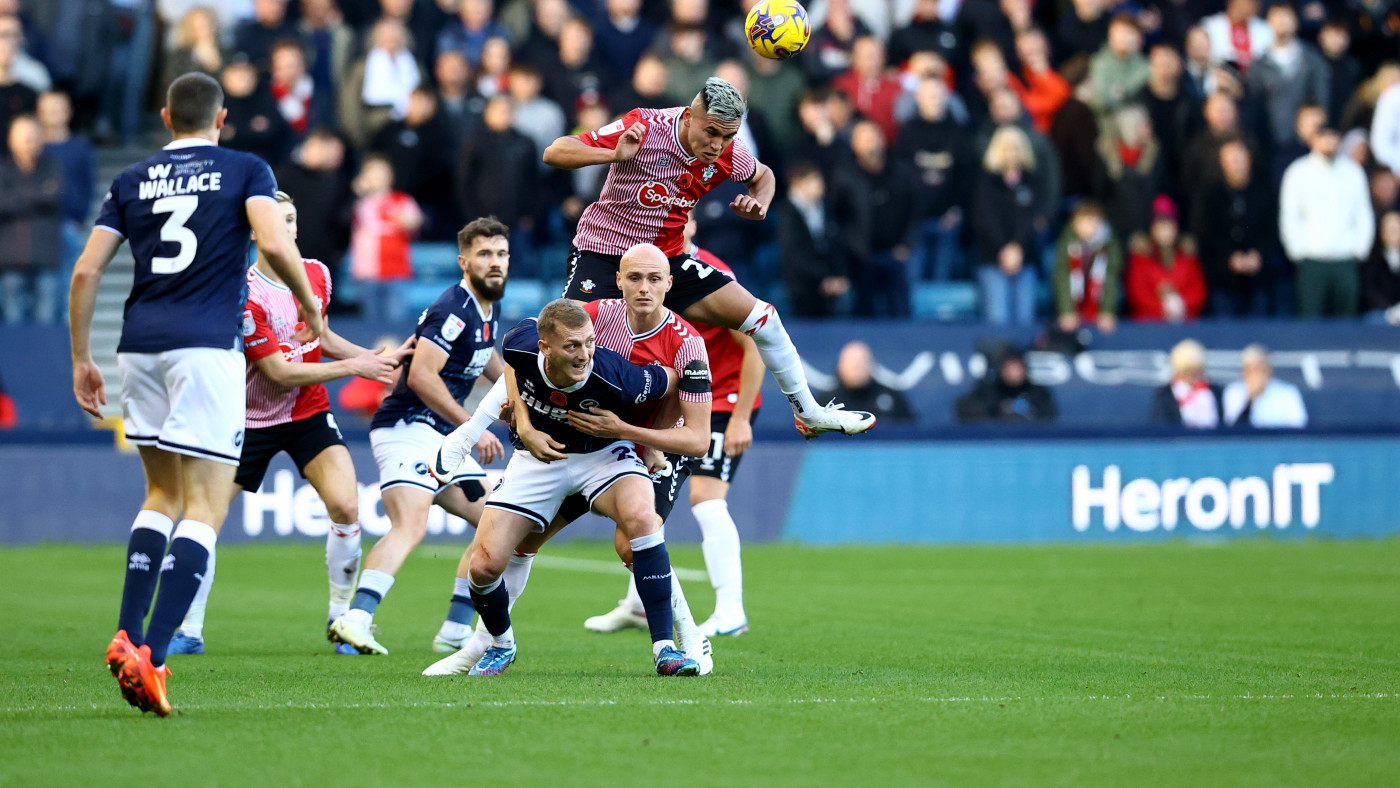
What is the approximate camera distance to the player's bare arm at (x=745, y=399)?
32.1 ft

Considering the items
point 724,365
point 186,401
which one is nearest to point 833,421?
point 724,365

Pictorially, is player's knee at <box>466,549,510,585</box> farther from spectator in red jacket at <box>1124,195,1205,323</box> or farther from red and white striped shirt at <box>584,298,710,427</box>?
spectator in red jacket at <box>1124,195,1205,323</box>

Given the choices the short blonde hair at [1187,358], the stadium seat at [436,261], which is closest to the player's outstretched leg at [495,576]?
the stadium seat at [436,261]

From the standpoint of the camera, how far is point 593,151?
8.39 meters

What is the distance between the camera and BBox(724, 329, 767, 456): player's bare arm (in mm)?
9773

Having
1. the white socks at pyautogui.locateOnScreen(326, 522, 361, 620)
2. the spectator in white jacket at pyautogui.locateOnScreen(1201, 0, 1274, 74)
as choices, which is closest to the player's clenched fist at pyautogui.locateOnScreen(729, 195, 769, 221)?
the white socks at pyautogui.locateOnScreen(326, 522, 361, 620)

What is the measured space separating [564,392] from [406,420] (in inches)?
87.0

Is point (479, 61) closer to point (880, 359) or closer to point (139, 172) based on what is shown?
point (880, 359)

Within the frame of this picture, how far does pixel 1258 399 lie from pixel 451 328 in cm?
1135

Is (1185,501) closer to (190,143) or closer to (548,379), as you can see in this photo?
(548,379)

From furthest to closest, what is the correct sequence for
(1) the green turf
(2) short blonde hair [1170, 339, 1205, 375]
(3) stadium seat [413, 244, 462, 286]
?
(3) stadium seat [413, 244, 462, 286] < (2) short blonde hair [1170, 339, 1205, 375] < (1) the green turf

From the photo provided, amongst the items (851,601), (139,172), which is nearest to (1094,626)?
(851,601)

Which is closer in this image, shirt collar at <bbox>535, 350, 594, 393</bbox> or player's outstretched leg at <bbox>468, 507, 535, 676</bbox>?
shirt collar at <bbox>535, 350, 594, 393</bbox>

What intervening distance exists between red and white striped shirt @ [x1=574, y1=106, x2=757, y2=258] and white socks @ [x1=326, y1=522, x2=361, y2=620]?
2.04m
